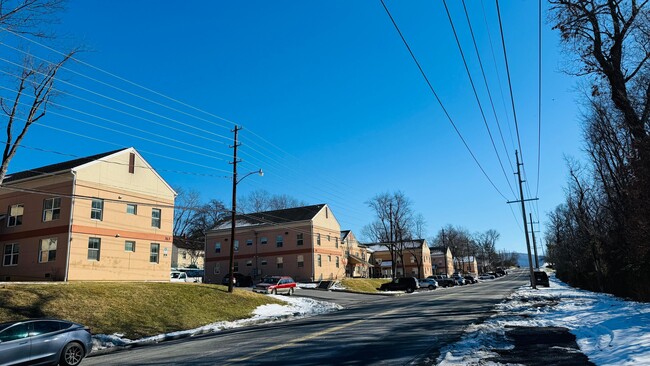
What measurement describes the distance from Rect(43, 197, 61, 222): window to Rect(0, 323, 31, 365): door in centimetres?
2027

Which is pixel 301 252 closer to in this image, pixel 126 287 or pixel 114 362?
pixel 126 287

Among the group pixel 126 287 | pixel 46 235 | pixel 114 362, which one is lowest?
pixel 114 362

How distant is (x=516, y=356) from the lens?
10.0 m

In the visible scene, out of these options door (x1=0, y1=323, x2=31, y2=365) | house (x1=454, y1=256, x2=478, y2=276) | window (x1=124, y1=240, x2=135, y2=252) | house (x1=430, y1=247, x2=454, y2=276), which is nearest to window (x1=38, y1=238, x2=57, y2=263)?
window (x1=124, y1=240, x2=135, y2=252)

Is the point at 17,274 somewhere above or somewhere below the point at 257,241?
below

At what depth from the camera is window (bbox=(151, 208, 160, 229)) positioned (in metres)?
34.9

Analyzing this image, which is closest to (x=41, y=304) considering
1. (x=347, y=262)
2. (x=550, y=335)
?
(x=550, y=335)

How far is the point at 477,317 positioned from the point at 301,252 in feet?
126

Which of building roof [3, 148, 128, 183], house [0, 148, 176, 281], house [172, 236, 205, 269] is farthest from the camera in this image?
house [172, 236, 205, 269]

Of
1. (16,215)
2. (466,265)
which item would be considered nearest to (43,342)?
(16,215)

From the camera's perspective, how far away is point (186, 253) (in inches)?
3516

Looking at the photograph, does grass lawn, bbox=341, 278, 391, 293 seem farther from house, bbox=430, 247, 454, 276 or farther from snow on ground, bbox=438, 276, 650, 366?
house, bbox=430, 247, 454, 276

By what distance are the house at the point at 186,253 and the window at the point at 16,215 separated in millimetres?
50454

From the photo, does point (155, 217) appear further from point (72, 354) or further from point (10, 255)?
point (72, 354)
